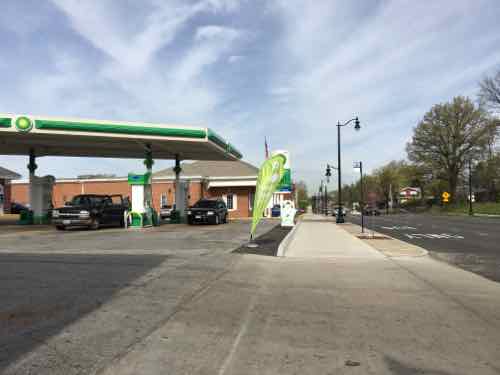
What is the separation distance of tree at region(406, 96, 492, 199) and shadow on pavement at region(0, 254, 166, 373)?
182 ft

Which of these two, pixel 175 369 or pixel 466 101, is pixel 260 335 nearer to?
pixel 175 369

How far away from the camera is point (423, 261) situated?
34.6ft

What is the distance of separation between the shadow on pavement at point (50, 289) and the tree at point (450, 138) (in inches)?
2183

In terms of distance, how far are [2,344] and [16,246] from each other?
34.0 ft

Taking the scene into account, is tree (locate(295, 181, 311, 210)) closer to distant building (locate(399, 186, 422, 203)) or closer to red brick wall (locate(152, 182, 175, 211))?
distant building (locate(399, 186, 422, 203))

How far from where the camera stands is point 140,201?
21.3 metres

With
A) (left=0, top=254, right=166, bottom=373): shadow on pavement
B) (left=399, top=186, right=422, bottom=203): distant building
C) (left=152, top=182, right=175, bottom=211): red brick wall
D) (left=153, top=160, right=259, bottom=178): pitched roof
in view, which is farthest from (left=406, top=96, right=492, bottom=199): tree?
(left=0, top=254, right=166, bottom=373): shadow on pavement

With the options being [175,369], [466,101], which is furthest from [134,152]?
[466,101]

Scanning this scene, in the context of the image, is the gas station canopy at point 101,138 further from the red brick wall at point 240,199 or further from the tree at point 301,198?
the tree at point 301,198

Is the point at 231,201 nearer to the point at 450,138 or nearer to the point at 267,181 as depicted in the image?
the point at 267,181

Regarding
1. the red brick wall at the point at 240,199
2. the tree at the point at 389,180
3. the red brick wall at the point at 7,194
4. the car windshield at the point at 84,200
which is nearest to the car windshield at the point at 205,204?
the car windshield at the point at 84,200

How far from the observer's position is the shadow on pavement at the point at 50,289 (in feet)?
14.6

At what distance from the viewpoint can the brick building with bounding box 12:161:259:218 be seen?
40294mm

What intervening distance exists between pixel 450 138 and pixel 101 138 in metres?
51.1
